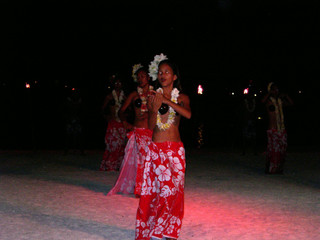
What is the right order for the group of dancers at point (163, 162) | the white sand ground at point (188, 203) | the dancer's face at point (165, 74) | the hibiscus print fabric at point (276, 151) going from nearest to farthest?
the group of dancers at point (163, 162) < the dancer's face at point (165, 74) < the white sand ground at point (188, 203) < the hibiscus print fabric at point (276, 151)

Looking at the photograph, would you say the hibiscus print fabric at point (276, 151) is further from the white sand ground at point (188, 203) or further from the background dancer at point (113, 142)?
the background dancer at point (113, 142)

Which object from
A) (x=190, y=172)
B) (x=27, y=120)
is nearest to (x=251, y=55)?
(x=27, y=120)

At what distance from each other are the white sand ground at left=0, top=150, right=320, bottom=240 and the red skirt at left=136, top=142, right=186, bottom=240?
1.05ft

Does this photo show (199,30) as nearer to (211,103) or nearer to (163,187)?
(211,103)

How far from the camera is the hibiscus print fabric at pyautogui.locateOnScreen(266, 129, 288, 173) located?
36.0 feet

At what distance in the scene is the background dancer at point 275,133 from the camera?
432 inches

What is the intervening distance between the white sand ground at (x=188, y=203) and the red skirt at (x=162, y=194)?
0.32 metres

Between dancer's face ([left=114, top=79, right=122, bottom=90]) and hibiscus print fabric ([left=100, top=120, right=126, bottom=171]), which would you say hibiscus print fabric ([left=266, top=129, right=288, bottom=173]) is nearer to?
hibiscus print fabric ([left=100, top=120, right=126, bottom=171])

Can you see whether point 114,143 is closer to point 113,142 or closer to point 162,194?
point 113,142

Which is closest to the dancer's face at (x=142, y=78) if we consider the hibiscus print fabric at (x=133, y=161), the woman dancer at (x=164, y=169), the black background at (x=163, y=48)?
the hibiscus print fabric at (x=133, y=161)

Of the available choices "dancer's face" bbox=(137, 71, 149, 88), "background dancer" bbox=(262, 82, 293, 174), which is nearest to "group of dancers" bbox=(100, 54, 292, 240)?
"dancer's face" bbox=(137, 71, 149, 88)

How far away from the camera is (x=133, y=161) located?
8.36 metres

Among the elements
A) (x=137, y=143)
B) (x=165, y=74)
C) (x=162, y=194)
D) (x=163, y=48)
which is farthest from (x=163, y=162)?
(x=163, y=48)

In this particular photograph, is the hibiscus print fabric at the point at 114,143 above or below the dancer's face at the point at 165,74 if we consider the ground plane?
below
